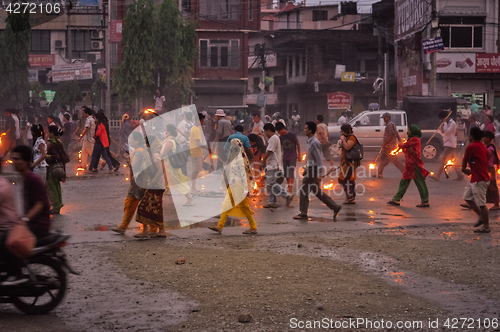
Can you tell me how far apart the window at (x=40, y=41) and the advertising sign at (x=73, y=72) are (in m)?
16.1

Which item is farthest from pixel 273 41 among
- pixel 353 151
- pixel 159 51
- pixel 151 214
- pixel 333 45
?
pixel 151 214

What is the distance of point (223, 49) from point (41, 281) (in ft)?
141

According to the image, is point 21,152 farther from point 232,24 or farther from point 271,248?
point 232,24

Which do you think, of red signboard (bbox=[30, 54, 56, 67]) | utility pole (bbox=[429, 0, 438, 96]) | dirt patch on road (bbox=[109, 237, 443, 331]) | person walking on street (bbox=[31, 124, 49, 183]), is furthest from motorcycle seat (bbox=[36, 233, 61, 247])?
red signboard (bbox=[30, 54, 56, 67])

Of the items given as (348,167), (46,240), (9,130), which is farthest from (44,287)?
(9,130)

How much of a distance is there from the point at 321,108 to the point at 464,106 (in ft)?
67.6

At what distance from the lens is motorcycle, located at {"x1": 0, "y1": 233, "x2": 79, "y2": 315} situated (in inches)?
214

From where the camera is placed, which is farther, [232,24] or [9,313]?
[232,24]

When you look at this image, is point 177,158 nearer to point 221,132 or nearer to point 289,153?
point 289,153

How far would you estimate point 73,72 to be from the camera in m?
38.2

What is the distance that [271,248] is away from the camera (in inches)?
334

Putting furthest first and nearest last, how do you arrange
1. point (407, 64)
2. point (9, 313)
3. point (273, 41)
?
1. point (273, 41)
2. point (407, 64)
3. point (9, 313)

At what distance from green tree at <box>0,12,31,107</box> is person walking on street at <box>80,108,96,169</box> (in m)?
19.5

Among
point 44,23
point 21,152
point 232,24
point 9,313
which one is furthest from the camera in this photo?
point 44,23
